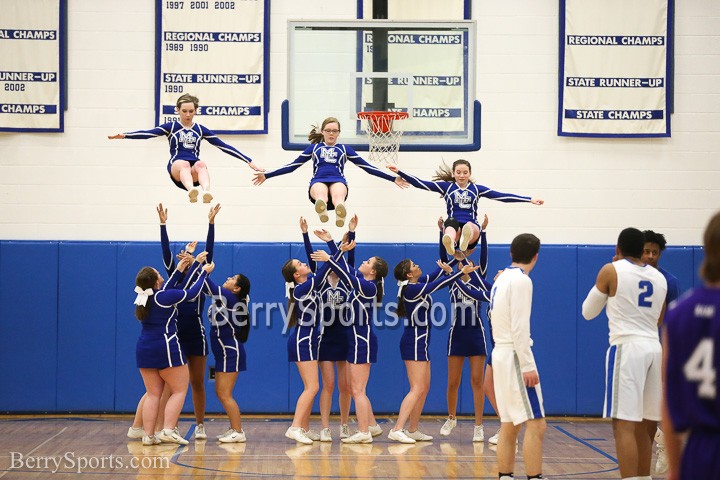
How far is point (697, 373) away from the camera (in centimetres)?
324

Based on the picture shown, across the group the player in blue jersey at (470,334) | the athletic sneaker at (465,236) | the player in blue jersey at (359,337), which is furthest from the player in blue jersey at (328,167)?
the player in blue jersey at (470,334)

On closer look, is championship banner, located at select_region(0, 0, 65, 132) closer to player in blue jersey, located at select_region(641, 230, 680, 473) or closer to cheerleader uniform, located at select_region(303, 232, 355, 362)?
cheerleader uniform, located at select_region(303, 232, 355, 362)

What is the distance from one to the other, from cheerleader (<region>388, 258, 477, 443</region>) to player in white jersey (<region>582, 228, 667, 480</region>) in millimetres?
3358

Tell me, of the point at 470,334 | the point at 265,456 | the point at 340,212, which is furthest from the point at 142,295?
the point at 470,334

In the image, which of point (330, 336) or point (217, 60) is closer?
point (330, 336)

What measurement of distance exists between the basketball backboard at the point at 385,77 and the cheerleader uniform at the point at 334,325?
5.45ft

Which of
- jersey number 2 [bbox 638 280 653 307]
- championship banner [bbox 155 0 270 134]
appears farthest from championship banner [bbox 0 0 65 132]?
jersey number 2 [bbox 638 280 653 307]

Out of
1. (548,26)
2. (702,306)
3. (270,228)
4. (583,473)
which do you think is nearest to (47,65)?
(270,228)

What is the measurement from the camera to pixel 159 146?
12.3 metres

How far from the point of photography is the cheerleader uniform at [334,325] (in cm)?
986

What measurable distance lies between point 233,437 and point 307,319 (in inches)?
61.4

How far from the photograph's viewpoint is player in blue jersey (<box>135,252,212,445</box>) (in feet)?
29.8

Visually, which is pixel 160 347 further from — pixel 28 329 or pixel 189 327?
pixel 28 329

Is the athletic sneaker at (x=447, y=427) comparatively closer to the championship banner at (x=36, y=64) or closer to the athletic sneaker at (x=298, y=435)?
the athletic sneaker at (x=298, y=435)
